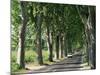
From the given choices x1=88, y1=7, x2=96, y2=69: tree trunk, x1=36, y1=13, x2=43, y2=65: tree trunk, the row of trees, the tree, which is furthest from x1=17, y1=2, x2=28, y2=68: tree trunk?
x1=88, y1=7, x2=96, y2=69: tree trunk

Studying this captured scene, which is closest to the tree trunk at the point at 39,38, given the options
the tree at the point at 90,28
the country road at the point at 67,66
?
the country road at the point at 67,66

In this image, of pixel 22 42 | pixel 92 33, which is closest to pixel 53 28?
pixel 22 42

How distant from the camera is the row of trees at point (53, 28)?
7.96ft

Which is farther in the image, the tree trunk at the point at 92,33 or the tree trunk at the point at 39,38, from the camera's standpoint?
the tree trunk at the point at 92,33

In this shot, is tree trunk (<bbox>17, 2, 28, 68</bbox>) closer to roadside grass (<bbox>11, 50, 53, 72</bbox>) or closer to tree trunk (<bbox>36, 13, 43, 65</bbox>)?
roadside grass (<bbox>11, 50, 53, 72</bbox>)

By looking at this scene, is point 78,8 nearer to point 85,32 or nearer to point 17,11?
point 85,32

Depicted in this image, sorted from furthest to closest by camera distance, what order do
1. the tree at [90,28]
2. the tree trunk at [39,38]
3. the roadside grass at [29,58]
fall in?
the tree at [90,28], the tree trunk at [39,38], the roadside grass at [29,58]

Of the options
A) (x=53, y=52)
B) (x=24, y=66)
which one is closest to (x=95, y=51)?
(x=53, y=52)

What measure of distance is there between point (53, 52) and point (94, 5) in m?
0.85

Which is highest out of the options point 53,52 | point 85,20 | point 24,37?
point 85,20

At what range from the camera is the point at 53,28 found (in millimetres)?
2561

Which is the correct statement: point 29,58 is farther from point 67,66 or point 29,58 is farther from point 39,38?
point 67,66

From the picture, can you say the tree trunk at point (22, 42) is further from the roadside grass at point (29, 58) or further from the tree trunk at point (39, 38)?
the tree trunk at point (39, 38)

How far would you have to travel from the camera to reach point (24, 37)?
8.00 feet
